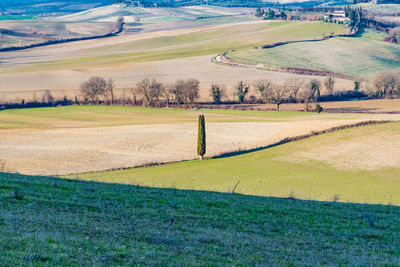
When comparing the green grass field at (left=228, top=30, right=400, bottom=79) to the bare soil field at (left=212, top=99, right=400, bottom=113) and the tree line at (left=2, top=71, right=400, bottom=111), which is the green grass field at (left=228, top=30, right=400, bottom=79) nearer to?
the tree line at (left=2, top=71, right=400, bottom=111)

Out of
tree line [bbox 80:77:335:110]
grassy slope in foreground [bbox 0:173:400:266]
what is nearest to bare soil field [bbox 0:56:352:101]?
tree line [bbox 80:77:335:110]

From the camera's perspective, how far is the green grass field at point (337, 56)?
136 m

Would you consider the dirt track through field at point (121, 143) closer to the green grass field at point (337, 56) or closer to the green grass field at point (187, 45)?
the green grass field at point (337, 56)

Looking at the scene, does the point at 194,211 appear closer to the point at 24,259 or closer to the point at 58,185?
the point at 58,185

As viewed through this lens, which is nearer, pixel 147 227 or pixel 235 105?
Answer: pixel 147 227

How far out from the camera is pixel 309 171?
45.1m

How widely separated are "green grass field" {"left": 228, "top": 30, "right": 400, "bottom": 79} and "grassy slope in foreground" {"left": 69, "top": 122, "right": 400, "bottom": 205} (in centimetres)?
7695

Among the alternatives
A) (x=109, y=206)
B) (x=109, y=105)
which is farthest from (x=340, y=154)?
(x=109, y=105)

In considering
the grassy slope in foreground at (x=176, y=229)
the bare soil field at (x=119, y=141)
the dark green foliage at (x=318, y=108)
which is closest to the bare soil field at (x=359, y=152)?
the bare soil field at (x=119, y=141)

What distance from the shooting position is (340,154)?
166ft

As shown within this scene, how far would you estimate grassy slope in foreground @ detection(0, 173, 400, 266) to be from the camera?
42.1 feet

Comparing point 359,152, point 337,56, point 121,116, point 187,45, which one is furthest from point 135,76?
point 359,152

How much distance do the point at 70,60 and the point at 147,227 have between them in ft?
472

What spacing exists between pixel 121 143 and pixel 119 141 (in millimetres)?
994
